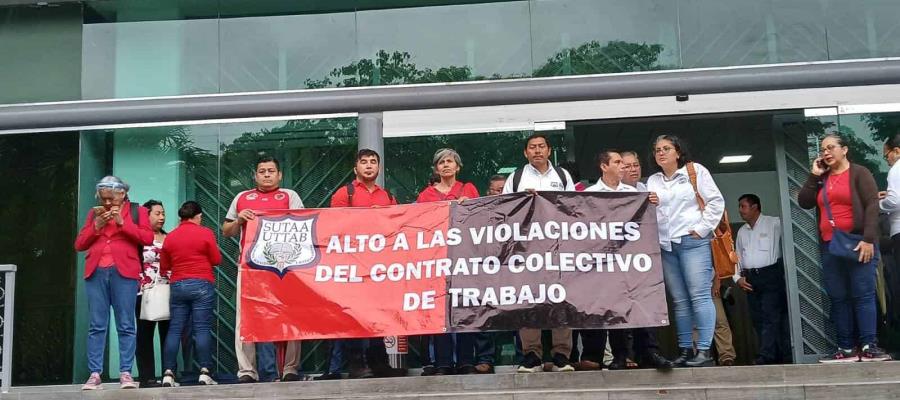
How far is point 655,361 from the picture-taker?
7.98 m

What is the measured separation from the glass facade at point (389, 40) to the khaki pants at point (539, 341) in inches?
133

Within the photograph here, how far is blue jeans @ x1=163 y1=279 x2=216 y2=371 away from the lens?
895 centimetres

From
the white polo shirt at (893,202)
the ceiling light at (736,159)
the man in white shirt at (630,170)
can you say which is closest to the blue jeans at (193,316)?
the man in white shirt at (630,170)

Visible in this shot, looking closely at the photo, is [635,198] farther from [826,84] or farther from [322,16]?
[322,16]

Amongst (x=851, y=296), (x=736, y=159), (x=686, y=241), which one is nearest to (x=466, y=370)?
(x=686, y=241)

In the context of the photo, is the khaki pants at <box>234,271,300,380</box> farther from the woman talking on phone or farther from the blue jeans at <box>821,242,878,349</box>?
the blue jeans at <box>821,242,878,349</box>

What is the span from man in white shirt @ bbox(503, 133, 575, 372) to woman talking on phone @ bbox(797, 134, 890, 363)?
1.99 meters

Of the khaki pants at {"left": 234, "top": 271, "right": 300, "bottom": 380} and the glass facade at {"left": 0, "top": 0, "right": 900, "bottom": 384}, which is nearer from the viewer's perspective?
the khaki pants at {"left": 234, "top": 271, "right": 300, "bottom": 380}

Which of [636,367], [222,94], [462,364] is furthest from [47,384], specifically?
[636,367]

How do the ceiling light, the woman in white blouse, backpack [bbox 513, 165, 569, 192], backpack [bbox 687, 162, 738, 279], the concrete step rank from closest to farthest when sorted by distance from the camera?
the concrete step < the woman in white blouse < backpack [bbox 513, 165, 569, 192] < backpack [bbox 687, 162, 738, 279] < the ceiling light

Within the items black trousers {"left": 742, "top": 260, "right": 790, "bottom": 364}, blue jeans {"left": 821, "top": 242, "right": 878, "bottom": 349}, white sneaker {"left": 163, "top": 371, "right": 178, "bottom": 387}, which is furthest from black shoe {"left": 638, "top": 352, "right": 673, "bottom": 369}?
white sneaker {"left": 163, "top": 371, "right": 178, "bottom": 387}

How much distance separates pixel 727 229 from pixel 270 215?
3.98m

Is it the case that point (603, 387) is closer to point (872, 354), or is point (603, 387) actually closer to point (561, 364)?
point (561, 364)

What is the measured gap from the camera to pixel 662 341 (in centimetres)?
1203
